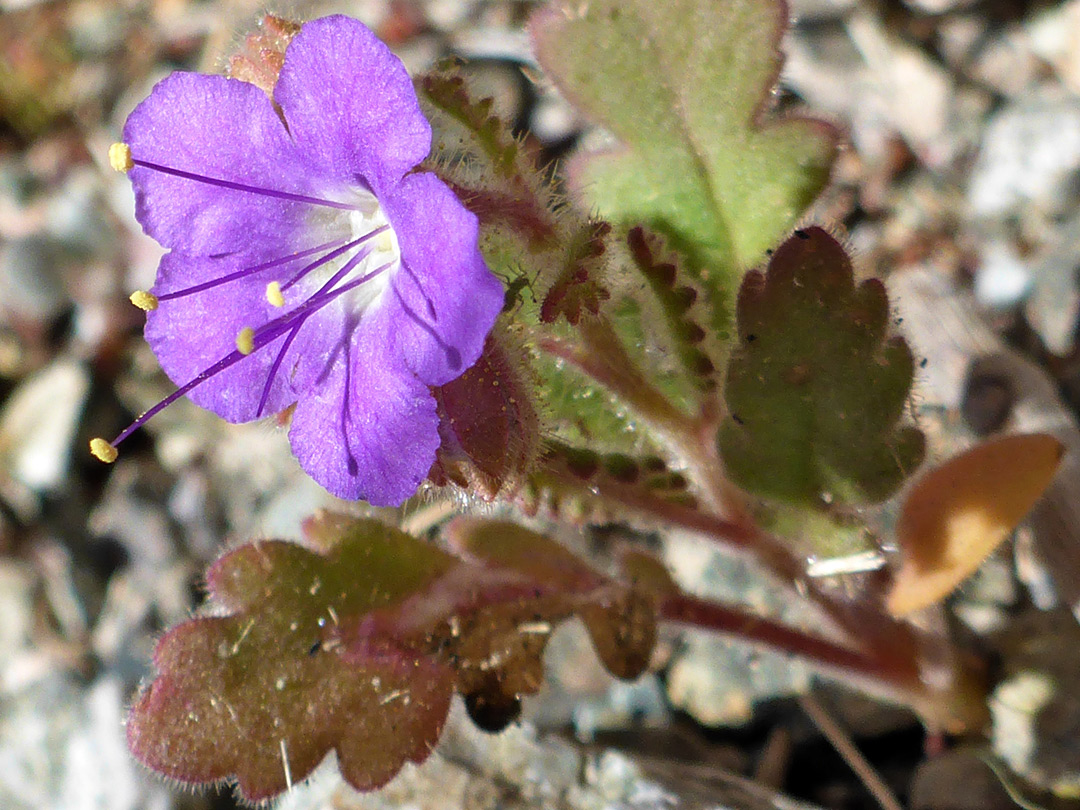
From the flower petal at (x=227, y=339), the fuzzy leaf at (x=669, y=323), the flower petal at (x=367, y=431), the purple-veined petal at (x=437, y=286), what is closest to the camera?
the purple-veined petal at (x=437, y=286)

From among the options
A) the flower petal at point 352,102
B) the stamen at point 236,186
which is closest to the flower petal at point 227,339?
the stamen at point 236,186

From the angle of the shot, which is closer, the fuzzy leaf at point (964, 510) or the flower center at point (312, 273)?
the flower center at point (312, 273)

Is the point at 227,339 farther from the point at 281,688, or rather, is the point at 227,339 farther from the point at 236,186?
the point at 281,688

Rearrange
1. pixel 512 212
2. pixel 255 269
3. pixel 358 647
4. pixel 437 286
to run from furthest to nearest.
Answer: pixel 358 647
pixel 255 269
pixel 512 212
pixel 437 286

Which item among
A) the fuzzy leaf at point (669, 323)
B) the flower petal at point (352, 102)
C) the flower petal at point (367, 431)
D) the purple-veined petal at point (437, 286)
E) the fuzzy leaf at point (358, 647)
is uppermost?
the flower petal at point (352, 102)

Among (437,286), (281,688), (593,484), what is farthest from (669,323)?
(281,688)

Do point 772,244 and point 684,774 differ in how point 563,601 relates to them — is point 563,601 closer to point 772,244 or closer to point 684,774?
point 684,774

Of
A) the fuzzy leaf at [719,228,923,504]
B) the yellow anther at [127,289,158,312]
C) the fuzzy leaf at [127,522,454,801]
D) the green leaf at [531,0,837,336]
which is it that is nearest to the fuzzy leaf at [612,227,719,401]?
the green leaf at [531,0,837,336]

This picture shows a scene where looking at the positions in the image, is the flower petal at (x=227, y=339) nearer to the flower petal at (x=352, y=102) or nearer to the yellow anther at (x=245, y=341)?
the yellow anther at (x=245, y=341)
